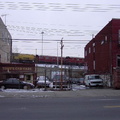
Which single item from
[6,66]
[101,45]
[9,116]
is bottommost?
[9,116]

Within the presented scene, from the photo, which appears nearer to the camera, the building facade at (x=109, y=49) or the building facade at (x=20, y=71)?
the building facade at (x=109, y=49)

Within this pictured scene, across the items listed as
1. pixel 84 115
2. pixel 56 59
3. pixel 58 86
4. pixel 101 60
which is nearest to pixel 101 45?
pixel 101 60

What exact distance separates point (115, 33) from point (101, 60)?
7.38 meters

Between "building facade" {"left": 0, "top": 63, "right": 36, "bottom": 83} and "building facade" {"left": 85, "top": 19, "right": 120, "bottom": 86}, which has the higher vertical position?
"building facade" {"left": 85, "top": 19, "right": 120, "bottom": 86}

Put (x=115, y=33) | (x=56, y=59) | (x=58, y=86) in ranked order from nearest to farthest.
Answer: (x=58, y=86)
(x=115, y=33)
(x=56, y=59)

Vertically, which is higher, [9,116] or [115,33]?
[115,33]

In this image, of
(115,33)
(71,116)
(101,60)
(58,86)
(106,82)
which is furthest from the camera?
(101,60)

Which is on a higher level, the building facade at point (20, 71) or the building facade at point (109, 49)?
the building facade at point (109, 49)

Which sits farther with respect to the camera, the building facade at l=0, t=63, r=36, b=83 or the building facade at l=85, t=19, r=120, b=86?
the building facade at l=0, t=63, r=36, b=83

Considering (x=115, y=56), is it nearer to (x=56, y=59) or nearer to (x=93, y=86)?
(x=93, y=86)

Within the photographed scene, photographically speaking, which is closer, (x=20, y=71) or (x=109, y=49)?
(x=20, y=71)

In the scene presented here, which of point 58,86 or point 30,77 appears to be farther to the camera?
point 30,77

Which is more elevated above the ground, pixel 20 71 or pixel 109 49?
pixel 109 49

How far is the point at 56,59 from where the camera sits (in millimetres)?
73500
